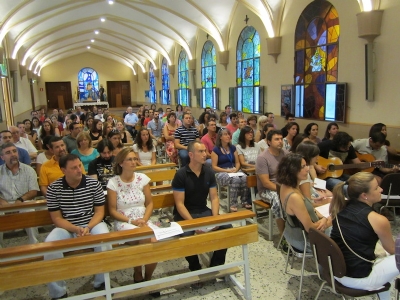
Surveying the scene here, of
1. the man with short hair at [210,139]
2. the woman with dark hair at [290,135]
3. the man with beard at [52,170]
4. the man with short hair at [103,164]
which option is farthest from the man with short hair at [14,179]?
the woman with dark hair at [290,135]

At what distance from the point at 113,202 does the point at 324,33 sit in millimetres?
6354

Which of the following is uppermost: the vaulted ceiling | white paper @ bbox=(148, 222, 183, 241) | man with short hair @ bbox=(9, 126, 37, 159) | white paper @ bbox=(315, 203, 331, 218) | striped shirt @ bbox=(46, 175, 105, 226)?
the vaulted ceiling

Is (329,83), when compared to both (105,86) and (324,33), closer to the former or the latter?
(324,33)

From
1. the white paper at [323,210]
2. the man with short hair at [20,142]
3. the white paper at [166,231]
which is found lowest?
the white paper at [323,210]

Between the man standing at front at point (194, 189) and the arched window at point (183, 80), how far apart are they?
45.5ft

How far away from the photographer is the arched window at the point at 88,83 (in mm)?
26156

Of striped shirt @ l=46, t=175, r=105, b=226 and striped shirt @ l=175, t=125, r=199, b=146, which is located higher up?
striped shirt @ l=175, t=125, r=199, b=146

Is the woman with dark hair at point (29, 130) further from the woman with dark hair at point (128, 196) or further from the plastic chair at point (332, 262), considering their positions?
the plastic chair at point (332, 262)

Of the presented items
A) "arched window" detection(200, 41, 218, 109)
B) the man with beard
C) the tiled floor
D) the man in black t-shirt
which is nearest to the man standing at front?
the tiled floor

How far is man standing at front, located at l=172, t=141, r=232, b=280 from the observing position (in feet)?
10.6

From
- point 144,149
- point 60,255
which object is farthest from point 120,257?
point 144,149

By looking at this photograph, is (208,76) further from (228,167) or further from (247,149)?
(228,167)

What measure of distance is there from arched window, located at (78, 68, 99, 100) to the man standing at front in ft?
80.1

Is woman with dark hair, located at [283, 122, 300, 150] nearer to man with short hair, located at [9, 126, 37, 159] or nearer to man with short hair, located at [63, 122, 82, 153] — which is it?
man with short hair, located at [63, 122, 82, 153]
